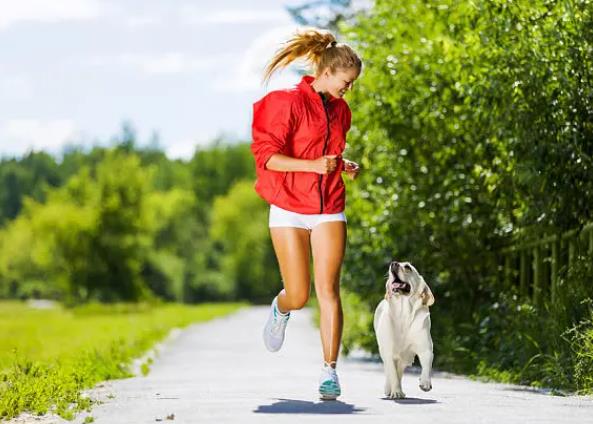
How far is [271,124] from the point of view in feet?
28.5

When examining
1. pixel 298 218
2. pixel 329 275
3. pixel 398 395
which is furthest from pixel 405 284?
pixel 298 218

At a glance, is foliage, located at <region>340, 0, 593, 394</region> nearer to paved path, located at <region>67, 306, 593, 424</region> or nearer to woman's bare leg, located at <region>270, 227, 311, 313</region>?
paved path, located at <region>67, 306, 593, 424</region>

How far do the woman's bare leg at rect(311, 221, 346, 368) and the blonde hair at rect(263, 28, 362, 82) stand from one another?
105 centimetres

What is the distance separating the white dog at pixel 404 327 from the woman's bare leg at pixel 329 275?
32cm

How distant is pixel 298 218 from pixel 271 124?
655mm

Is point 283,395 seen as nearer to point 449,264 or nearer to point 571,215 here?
point 571,215

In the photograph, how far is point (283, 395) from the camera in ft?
31.0

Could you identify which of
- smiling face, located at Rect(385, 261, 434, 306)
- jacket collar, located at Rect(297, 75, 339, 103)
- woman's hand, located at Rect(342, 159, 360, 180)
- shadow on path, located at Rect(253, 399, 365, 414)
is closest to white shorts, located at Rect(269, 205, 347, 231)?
woman's hand, located at Rect(342, 159, 360, 180)

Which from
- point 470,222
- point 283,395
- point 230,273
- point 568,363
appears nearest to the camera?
point 283,395

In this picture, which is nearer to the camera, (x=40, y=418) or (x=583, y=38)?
(x=40, y=418)

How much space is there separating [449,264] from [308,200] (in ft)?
31.5

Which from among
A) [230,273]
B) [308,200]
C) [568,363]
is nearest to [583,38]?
[568,363]

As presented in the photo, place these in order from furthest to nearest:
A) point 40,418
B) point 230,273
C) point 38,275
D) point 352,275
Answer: point 38,275, point 230,273, point 352,275, point 40,418

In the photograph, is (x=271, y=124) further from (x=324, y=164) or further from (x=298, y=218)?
(x=298, y=218)
